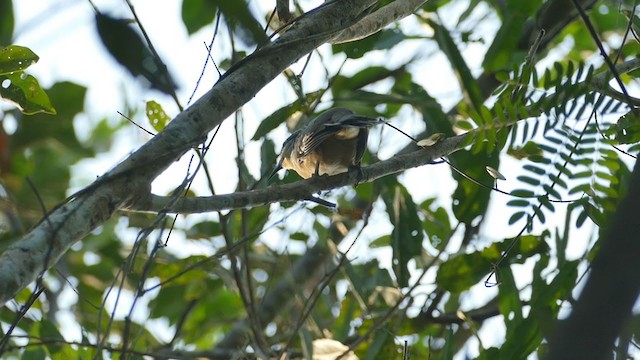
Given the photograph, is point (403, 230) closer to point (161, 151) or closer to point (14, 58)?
point (14, 58)

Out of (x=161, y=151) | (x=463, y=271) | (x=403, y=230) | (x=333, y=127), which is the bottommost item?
(x=161, y=151)

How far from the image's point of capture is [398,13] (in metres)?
3.18

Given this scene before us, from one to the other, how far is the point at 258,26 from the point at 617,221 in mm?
521

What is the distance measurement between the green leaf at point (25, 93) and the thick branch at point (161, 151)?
3.33ft

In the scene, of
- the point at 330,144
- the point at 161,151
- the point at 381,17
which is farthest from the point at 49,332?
the point at 381,17

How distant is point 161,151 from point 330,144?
1.99 m

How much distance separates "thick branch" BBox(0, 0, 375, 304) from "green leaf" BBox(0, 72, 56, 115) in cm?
101

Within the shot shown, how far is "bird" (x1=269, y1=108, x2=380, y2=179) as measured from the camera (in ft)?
12.8

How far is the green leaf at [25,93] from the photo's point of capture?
3232mm

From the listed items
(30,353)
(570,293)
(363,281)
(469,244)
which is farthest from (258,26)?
(363,281)

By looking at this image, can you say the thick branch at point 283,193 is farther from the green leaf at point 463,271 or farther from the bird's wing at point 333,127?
the green leaf at point 463,271

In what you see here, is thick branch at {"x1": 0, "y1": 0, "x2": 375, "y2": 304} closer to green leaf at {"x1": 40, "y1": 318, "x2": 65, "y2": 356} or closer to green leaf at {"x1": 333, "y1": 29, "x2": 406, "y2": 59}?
green leaf at {"x1": 333, "y1": 29, "x2": 406, "y2": 59}

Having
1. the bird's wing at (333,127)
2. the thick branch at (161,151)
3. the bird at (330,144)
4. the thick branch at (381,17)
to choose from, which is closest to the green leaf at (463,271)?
the bird at (330,144)

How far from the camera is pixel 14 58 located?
122 inches
